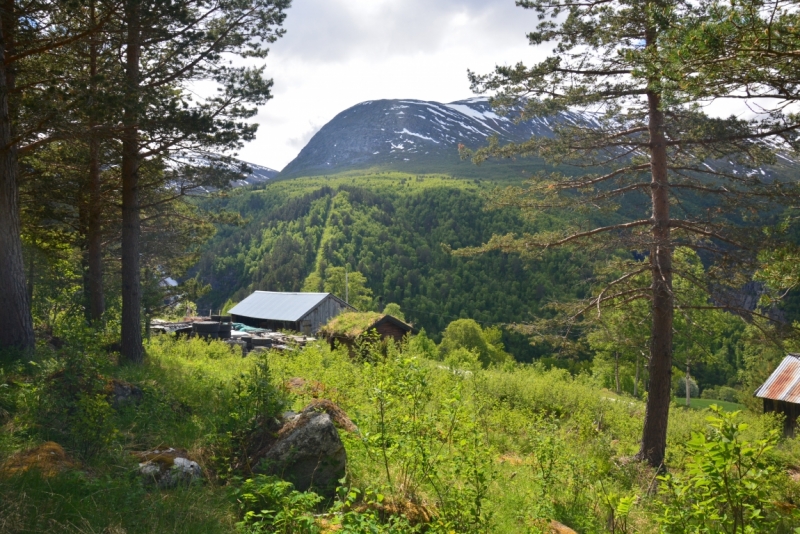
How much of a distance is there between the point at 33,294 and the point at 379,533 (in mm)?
14585

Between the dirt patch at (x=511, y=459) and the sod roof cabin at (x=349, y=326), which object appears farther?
the sod roof cabin at (x=349, y=326)

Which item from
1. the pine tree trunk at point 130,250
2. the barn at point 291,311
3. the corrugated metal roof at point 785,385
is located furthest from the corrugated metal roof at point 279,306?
the corrugated metal roof at point 785,385

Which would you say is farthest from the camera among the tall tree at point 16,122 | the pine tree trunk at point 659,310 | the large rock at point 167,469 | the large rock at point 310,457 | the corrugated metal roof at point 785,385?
the corrugated metal roof at point 785,385

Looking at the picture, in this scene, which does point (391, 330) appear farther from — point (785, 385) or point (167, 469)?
point (167, 469)

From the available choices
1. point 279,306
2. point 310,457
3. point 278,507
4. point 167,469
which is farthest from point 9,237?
point 279,306

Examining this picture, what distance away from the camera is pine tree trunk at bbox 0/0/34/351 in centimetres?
849

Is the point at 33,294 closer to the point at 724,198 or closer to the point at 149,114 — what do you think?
the point at 149,114

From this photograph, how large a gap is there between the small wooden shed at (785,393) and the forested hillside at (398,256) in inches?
1497

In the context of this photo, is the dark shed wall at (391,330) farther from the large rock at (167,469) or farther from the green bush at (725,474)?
the green bush at (725,474)

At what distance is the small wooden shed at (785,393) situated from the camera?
81.7 feet

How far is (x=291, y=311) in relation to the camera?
1630 inches

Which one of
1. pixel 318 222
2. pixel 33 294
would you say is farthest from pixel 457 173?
pixel 33 294

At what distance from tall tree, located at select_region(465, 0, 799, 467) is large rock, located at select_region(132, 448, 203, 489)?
7281 mm

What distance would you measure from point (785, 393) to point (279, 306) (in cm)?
3492
